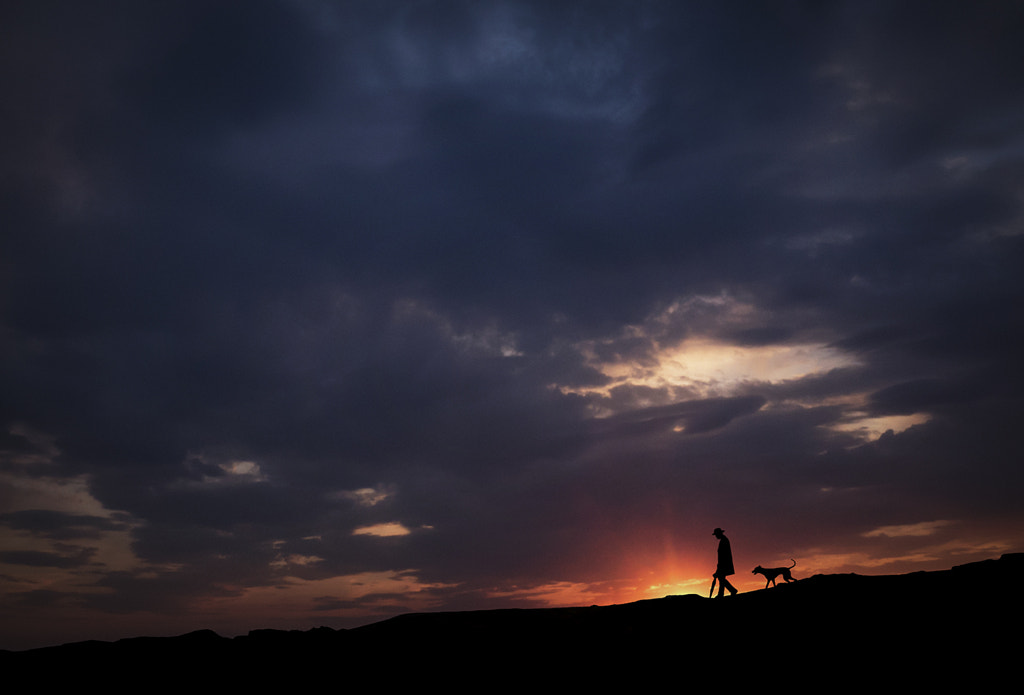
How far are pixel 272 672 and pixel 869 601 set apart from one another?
61.5ft

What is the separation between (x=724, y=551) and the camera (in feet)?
74.1

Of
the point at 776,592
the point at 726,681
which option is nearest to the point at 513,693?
the point at 726,681

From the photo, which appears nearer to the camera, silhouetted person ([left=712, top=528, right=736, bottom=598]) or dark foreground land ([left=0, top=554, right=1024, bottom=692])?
dark foreground land ([left=0, top=554, right=1024, bottom=692])

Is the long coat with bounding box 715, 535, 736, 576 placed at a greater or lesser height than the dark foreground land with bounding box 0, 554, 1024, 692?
greater

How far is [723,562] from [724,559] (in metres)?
0.10

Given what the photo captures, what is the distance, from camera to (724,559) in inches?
889

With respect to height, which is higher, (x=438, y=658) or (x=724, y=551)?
(x=724, y=551)

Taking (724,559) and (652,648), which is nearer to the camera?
(652,648)

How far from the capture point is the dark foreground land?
1784cm

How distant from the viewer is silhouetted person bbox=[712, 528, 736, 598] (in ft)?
73.8

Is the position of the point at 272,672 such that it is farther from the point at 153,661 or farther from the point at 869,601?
the point at 869,601

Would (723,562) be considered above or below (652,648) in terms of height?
above

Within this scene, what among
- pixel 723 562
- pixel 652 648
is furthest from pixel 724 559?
pixel 652 648

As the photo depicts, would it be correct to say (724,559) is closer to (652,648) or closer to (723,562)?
(723,562)
